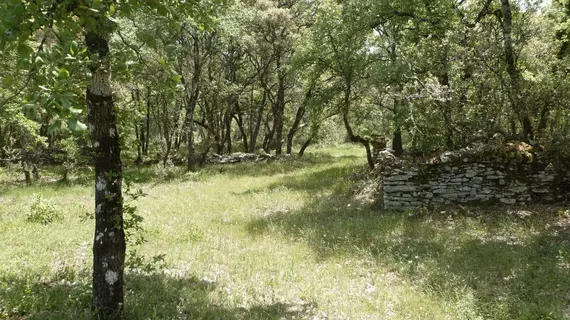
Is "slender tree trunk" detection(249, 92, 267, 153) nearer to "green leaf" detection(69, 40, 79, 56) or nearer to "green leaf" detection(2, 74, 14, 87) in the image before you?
"green leaf" detection(69, 40, 79, 56)

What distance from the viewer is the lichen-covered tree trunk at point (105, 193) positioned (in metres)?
4.71

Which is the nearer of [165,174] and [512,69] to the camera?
[512,69]

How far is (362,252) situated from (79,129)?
8.24 m

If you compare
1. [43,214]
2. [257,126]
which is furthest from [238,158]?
[43,214]

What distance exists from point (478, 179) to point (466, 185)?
420 millimetres

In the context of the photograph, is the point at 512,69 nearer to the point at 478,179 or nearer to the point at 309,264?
the point at 478,179

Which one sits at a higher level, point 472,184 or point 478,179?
point 478,179

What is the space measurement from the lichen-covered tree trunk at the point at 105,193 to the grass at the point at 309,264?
316 mm

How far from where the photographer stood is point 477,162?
1248 cm

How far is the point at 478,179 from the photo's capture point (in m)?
12.5

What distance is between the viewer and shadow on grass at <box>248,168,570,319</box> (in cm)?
679

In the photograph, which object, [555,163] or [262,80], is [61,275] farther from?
[262,80]

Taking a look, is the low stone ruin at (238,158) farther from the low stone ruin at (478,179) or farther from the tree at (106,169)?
the tree at (106,169)

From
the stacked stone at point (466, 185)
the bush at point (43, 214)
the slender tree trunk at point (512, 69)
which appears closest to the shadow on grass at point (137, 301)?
the bush at point (43, 214)
